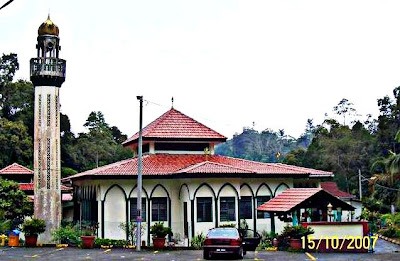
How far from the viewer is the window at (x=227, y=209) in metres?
34.6

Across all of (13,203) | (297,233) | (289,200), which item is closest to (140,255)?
(297,233)

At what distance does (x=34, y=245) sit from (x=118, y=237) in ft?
18.6

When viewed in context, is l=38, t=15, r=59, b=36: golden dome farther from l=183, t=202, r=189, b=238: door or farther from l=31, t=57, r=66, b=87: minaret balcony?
l=183, t=202, r=189, b=238: door

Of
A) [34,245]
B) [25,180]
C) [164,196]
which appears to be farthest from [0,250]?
[25,180]

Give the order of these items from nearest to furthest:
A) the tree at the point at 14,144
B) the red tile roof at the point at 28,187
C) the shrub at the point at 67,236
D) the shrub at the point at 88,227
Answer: the shrub at the point at 67,236
the shrub at the point at 88,227
the red tile roof at the point at 28,187
the tree at the point at 14,144

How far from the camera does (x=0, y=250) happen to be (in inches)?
1126

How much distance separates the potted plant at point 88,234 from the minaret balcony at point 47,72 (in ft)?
28.0

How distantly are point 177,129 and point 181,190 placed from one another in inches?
227

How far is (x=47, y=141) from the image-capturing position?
120 ft

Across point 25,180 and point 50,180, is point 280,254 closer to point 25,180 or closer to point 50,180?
point 50,180

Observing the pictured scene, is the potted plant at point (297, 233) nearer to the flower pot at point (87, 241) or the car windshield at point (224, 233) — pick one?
the car windshield at point (224, 233)

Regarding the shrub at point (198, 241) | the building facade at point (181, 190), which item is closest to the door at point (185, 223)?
the building facade at point (181, 190)

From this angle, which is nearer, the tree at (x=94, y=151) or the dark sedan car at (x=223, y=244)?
the dark sedan car at (x=223, y=244)
